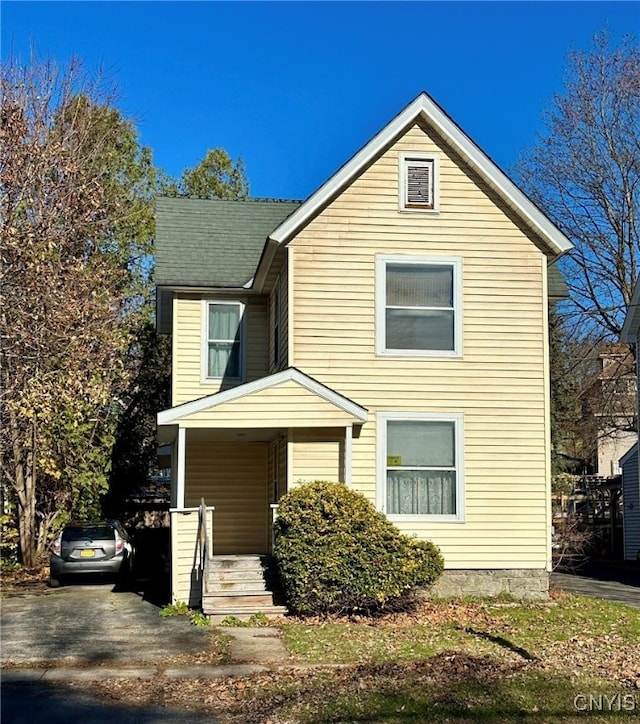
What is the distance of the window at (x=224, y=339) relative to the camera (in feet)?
60.3

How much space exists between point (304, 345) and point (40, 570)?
10534 mm

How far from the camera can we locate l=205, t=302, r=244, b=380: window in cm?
1839

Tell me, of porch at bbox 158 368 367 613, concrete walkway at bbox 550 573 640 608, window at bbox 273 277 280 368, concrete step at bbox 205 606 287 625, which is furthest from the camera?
concrete walkway at bbox 550 573 640 608

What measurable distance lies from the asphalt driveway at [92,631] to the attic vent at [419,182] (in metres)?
8.05

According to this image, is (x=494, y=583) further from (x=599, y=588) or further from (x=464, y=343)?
(x=599, y=588)

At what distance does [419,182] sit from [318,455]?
5168 millimetres

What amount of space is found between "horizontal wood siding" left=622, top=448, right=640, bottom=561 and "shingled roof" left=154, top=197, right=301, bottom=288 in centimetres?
1621

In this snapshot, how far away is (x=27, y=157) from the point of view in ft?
54.1

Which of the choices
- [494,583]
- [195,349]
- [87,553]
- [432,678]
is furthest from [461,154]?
[87,553]

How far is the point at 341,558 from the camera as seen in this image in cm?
1282

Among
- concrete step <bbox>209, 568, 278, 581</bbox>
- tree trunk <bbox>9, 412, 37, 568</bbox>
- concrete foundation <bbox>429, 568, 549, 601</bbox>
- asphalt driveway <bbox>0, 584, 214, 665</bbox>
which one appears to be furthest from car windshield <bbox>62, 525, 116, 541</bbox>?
concrete foundation <bbox>429, 568, 549, 601</bbox>

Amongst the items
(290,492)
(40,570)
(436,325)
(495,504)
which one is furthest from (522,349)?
(40,570)

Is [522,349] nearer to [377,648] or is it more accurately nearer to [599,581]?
[377,648]

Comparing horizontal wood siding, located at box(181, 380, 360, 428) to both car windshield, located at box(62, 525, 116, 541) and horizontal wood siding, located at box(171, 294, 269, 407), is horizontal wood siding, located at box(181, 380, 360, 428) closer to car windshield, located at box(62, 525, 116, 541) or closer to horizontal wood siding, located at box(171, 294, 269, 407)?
horizontal wood siding, located at box(171, 294, 269, 407)
